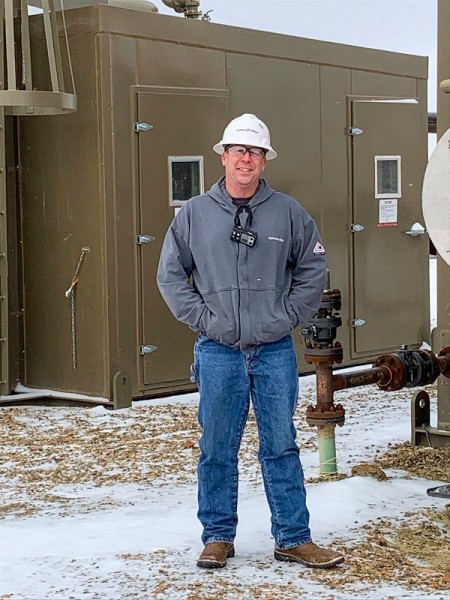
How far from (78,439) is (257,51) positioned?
354cm

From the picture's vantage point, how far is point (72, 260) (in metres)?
8.63

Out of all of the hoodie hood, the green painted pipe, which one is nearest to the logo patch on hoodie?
the hoodie hood

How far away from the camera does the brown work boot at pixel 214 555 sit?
185 inches

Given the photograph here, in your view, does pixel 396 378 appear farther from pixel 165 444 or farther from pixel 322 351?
pixel 165 444

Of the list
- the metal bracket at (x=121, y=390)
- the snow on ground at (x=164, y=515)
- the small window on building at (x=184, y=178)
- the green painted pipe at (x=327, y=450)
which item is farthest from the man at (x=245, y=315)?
the small window on building at (x=184, y=178)

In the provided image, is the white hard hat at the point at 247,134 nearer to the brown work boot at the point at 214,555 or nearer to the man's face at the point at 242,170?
the man's face at the point at 242,170

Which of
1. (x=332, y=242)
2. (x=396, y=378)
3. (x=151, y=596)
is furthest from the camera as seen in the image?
(x=332, y=242)

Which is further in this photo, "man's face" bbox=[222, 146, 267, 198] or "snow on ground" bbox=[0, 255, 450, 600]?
"man's face" bbox=[222, 146, 267, 198]

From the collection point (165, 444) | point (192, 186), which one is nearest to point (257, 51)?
point (192, 186)

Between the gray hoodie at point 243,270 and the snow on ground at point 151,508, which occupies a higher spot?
the gray hoodie at point 243,270

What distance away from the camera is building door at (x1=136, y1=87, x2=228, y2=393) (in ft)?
28.3

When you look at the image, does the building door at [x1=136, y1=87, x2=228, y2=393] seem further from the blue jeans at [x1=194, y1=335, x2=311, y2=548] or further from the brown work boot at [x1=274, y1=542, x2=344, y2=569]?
the brown work boot at [x1=274, y1=542, x2=344, y2=569]

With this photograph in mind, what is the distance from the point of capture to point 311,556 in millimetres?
4727

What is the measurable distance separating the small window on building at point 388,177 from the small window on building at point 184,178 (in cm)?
208
